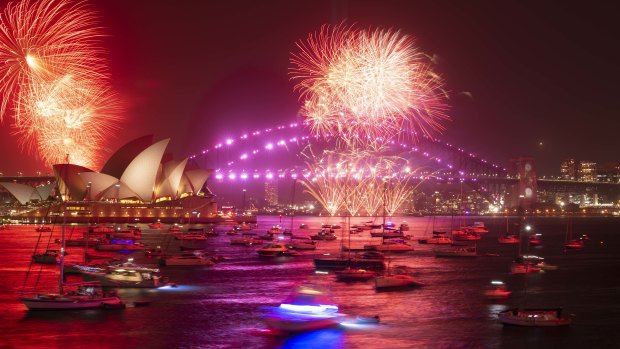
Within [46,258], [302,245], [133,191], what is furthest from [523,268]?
[133,191]

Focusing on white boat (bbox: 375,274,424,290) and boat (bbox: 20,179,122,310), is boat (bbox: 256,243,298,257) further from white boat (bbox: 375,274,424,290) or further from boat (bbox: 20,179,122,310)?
boat (bbox: 20,179,122,310)

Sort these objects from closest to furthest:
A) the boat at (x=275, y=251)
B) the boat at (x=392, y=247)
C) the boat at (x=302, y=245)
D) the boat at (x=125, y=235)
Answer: the boat at (x=275, y=251) < the boat at (x=302, y=245) < the boat at (x=392, y=247) < the boat at (x=125, y=235)

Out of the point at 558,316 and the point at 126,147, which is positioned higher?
the point at 126,147

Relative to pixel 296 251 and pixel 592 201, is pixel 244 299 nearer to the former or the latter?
pixel 296 251

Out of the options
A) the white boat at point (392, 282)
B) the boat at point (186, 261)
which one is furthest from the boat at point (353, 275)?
the boat at point (186, 261)

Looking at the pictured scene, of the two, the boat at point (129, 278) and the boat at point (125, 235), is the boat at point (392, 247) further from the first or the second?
the boat at point (129, 278)

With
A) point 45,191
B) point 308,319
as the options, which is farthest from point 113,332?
point 45,191

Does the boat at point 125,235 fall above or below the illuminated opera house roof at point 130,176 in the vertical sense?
below

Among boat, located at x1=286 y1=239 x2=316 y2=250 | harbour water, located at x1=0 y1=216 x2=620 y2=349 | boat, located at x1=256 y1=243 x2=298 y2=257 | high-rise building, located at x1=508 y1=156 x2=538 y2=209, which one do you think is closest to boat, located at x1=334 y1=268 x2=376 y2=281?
harbour water, located at x1=0 y1=216 x2=620 y2=349
